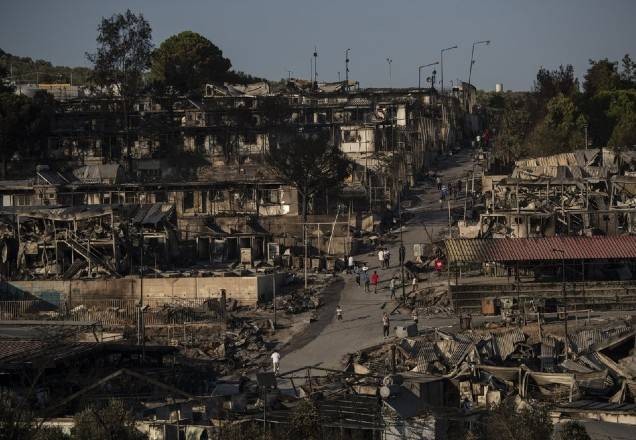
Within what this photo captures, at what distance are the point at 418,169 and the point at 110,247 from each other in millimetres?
23842

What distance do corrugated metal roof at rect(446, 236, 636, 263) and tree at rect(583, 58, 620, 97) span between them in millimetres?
35088

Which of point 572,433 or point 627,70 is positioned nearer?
point 572,433

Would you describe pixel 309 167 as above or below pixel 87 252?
above

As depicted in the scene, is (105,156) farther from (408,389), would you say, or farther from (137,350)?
(408,389)

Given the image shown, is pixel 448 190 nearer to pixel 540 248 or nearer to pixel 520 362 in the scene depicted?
pixel 540 248

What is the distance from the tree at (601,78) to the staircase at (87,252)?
36.9 meters

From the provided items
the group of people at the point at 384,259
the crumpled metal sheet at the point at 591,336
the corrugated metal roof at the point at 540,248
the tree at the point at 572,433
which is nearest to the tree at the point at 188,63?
the group of people at the point at 384,259

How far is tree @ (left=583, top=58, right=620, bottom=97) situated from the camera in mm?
76062

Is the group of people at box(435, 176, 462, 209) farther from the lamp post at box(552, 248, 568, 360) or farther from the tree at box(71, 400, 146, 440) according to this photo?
the tree at box(71, 400, 146, 440)

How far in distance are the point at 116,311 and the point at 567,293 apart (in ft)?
44.6

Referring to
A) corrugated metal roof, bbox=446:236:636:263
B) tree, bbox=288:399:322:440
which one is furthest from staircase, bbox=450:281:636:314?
tree, bbox=288:399:322:440

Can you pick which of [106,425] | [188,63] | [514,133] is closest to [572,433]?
[106,425]

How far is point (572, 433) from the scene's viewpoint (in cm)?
2258

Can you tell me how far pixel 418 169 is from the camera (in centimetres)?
6719
